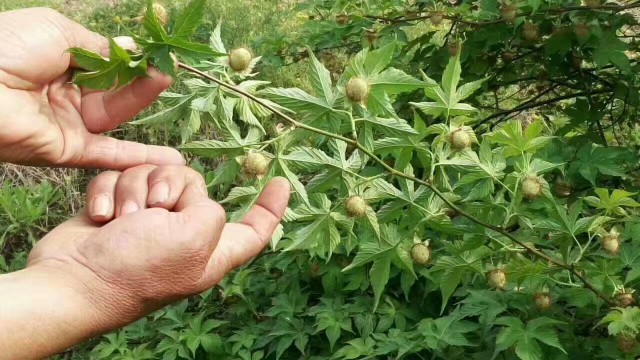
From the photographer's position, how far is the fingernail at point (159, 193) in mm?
1761

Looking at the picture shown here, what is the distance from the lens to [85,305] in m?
1.66

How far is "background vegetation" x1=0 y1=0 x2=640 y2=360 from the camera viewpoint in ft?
5.48

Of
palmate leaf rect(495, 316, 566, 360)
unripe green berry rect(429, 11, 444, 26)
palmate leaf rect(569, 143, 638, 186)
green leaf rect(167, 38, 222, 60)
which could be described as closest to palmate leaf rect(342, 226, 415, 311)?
palmate leaf rect(495, 316, 566, 360)

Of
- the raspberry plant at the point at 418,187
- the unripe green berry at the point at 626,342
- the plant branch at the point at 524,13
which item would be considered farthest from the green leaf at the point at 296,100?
the plant branch at the point at 524,13

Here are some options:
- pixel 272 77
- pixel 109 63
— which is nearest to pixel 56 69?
pixel 109 63

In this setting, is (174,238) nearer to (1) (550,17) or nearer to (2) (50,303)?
(2) (50,303)

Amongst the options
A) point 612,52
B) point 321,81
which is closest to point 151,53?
point 321,81

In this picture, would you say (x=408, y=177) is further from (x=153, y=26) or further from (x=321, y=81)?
(x=153, y=26)

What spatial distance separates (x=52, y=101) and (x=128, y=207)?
33cm

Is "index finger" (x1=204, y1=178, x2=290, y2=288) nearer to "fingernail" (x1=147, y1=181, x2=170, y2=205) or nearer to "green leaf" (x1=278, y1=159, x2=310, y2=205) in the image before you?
"green leaf" (x1=278, y1=159, x2=310, y2=205)

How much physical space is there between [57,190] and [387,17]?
2307 millimetres

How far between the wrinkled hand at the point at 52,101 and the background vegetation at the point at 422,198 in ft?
0.41

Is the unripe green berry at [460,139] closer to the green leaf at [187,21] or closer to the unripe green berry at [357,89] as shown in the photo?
the unripe green berry at [357,89]

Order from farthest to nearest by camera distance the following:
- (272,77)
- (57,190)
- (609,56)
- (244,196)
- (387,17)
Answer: (272,77)
(57,190)
(387,17)
(609,56)
(244,196)
